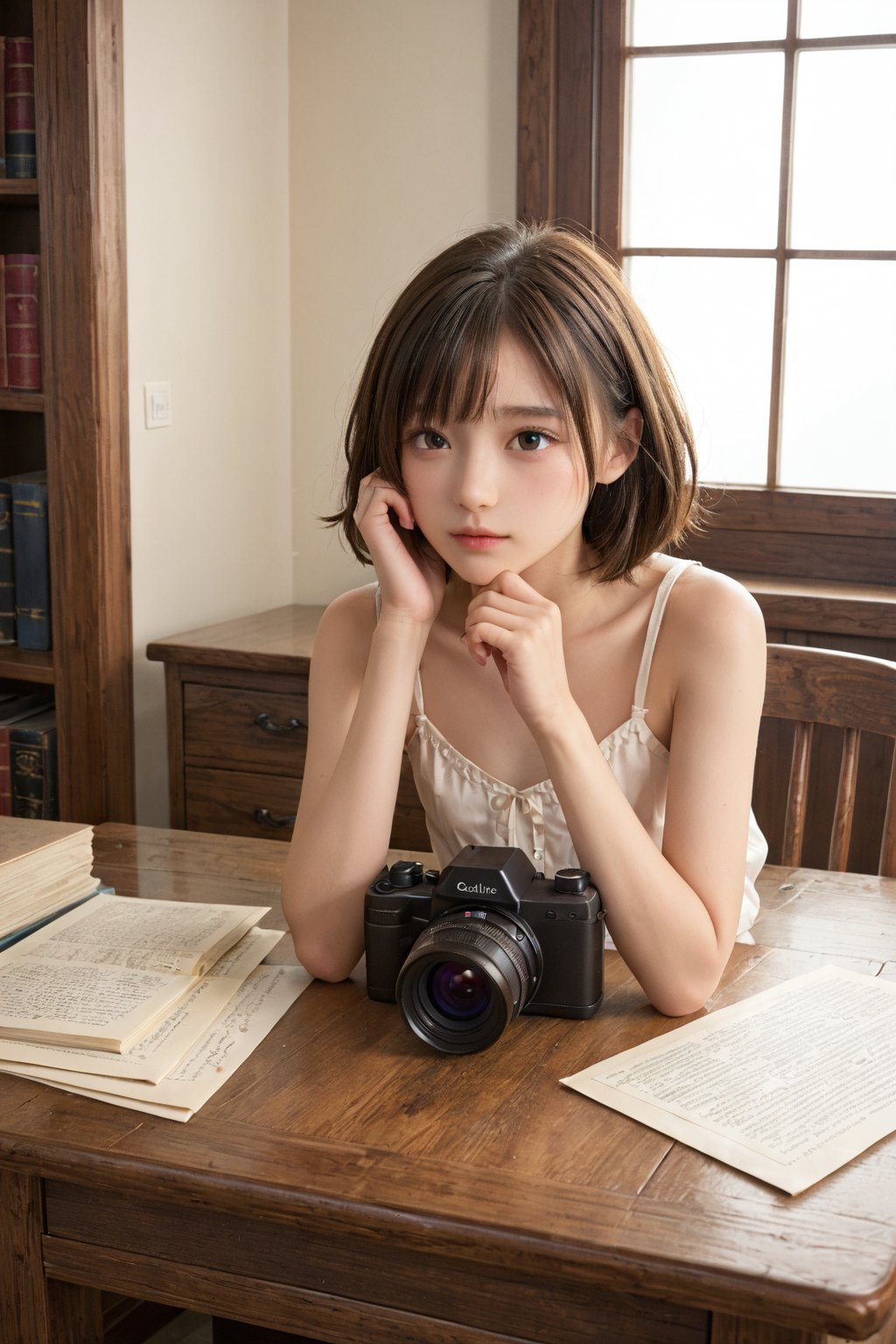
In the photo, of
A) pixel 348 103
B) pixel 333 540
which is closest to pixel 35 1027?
pixel 333 540

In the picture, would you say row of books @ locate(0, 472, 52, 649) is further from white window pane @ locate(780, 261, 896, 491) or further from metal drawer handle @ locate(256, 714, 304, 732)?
white window pane @ locate(780, 261, 896, 491)

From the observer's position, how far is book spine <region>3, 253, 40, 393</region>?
2557mm

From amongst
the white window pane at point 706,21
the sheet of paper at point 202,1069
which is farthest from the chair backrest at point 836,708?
the white window pane at point 706,21

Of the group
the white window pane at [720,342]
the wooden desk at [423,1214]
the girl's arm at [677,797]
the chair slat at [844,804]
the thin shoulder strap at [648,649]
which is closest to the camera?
the wooden desk at [423,1214]

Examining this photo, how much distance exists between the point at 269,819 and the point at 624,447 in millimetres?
1414

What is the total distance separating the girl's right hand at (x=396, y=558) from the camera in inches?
50.3

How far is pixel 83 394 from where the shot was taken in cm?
246

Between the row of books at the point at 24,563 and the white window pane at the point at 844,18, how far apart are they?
5.54 feet

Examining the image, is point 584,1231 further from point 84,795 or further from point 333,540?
point 333,540

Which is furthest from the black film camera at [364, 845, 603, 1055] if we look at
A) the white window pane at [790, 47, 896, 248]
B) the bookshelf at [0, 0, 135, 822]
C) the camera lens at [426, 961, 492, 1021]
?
the white window pane at [790, 47, 896, 248]

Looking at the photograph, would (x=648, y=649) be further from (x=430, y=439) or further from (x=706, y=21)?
(x=706, y=21)

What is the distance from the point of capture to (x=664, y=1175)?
832 mm

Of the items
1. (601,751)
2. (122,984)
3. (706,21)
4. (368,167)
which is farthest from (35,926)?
(706,21)

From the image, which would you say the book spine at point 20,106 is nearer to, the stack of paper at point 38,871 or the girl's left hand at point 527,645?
the stack of paper at point 38,871
